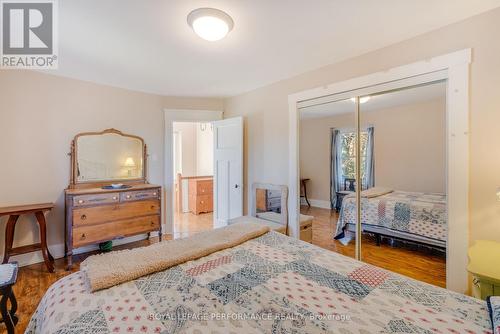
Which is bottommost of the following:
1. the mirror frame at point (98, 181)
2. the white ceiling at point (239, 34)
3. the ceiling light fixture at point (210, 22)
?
the mirror frame at point (98, 181)

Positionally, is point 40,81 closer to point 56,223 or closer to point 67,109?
point 67,109

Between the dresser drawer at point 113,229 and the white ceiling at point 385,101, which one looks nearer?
the white ceiling at point 385,101

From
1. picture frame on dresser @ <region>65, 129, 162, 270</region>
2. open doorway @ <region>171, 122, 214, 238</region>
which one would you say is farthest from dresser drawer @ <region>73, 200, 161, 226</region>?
open doorway @ <region>171, 122, 214, 238</region>

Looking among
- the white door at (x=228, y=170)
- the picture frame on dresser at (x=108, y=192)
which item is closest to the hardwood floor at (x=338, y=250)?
the picture frame on dresser at (x=108, y=192)

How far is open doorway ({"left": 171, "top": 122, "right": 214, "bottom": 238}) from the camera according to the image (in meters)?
5.45

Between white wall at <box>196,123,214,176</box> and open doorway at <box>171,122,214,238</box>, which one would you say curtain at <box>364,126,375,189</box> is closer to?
open doorway at <box>171,122,214,238</box>

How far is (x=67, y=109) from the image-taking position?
3102 millimetres

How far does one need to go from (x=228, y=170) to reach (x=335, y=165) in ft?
5.74

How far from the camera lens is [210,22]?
1.72 m

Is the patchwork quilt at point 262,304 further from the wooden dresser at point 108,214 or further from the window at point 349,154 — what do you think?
the wooden dresser at point 108,214

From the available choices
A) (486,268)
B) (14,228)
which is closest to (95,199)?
(14,228)

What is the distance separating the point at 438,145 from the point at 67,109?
4.06 meters

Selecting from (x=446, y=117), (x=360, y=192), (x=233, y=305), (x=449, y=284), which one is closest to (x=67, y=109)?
(x=233, y=305)

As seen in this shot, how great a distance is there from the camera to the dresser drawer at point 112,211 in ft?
9.15
